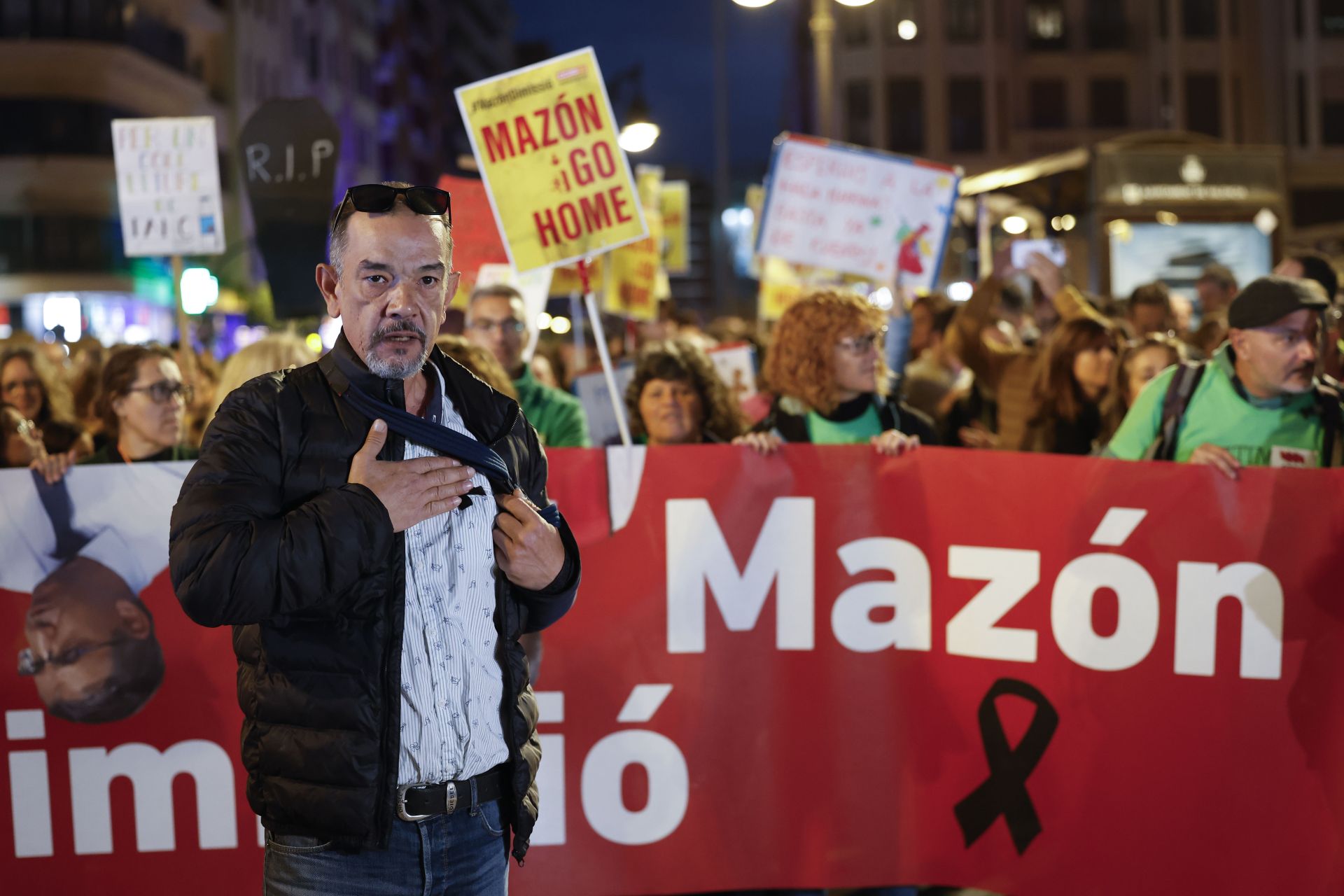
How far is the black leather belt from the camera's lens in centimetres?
281

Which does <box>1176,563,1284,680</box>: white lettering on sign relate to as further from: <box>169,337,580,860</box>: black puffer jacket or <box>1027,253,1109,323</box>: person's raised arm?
<box>169,337,580,860</box>: black puffer jacket

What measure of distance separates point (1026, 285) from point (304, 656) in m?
16.9

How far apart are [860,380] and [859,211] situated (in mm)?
4596

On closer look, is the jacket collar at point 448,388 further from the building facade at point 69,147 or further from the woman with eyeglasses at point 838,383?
the building facade at point 69,147

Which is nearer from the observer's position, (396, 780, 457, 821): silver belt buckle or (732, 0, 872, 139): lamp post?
(396, 780, 457, 821): silver belt buckle

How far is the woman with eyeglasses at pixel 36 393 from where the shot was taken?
7.56 meters

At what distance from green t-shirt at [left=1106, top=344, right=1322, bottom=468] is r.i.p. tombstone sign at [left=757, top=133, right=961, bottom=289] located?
4651 millimetres

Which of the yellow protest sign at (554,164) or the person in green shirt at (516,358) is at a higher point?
the yellow protest sign at (554,164)

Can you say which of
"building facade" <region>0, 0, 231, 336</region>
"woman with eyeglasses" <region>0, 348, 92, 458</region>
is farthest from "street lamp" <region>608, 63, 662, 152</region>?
"building facade" <region>0, 0, 231, 336</region>

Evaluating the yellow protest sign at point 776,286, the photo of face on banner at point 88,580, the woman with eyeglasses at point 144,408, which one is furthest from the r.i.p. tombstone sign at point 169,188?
the yellow protest sign at point 776,286

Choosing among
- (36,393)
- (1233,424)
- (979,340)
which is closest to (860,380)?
(1233,424)

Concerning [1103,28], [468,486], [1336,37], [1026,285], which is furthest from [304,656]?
[1103,28]

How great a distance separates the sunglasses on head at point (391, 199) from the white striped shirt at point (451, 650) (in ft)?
1.29

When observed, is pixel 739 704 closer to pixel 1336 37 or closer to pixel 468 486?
pixel 468 486
